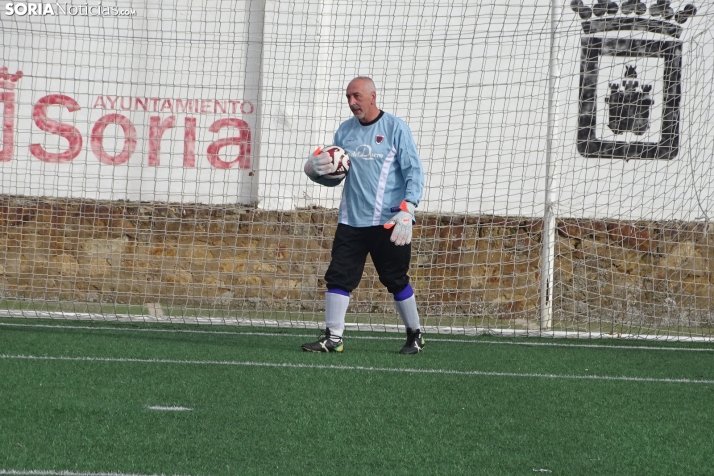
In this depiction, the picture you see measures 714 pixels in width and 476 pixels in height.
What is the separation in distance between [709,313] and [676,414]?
213 inches

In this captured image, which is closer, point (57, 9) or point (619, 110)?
point (619, 110)

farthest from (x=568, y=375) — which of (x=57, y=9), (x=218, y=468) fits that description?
(x=57, y=9)

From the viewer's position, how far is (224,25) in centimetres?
1201

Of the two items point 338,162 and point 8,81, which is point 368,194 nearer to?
point 338,162

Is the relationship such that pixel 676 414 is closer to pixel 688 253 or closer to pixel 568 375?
pixel 568 375

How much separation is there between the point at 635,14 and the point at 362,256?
240 inches

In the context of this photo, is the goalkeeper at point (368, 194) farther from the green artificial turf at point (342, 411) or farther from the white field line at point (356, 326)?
the white field line at point (356, 326)

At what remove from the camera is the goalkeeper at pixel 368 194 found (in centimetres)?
708

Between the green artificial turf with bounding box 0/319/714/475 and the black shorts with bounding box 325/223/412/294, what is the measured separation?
54 cm

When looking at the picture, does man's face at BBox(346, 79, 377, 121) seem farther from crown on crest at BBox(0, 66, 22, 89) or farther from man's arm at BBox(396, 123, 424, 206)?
crown on crest at BBox(0, 66, 22, 89)

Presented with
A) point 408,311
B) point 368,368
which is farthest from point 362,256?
point 368,368

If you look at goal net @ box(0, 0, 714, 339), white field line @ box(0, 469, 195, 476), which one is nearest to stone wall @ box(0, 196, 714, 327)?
goal net @ box(0, 0, 714, 339)

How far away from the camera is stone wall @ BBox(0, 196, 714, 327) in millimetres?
10688

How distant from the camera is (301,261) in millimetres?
11344
